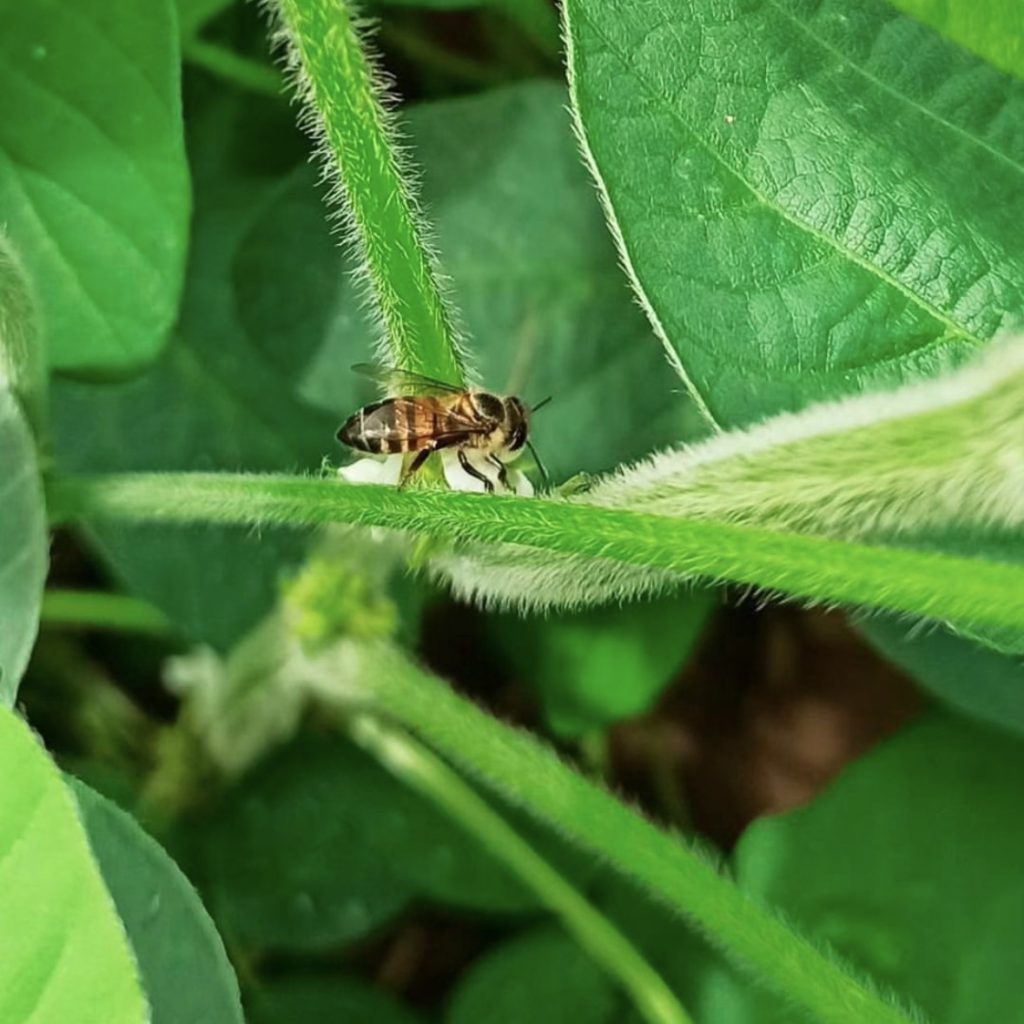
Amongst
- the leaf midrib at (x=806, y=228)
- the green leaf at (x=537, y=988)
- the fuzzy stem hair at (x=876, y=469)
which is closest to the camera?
the fuzzy stem hair at (x=876, y=469)

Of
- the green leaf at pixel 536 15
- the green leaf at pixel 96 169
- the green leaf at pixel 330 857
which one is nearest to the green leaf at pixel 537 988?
the green leaf at pixel 330 857

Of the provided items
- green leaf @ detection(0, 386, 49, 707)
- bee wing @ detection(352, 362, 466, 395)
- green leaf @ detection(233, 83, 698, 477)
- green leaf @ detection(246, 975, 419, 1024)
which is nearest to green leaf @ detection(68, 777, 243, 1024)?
green leaf @ detection(0, 386, 49, 707)

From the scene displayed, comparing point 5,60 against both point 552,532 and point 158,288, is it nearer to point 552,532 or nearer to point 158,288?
point 158,288

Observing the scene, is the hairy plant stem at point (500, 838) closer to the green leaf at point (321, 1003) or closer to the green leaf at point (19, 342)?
the green leaf at point (321, 1003)

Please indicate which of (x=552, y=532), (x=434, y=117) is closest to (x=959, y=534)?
(x=552, y=532)

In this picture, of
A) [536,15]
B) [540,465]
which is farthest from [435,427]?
[536,15]

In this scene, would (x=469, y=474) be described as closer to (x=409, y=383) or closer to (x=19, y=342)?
(x=409, y=383)

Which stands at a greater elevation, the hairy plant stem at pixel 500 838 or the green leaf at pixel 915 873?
the green leaf at pixel 915 873

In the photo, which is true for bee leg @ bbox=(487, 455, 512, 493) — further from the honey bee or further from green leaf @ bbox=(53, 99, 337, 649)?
green leaf @ bbox=(53, 99, 337, 649)
